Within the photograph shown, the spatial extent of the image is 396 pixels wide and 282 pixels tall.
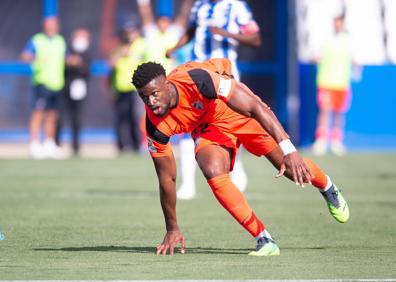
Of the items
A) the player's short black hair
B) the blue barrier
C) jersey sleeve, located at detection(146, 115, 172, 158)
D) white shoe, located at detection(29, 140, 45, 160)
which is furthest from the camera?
the blue barrier

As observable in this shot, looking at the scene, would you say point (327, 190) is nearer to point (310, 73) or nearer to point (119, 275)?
point (119, 275)

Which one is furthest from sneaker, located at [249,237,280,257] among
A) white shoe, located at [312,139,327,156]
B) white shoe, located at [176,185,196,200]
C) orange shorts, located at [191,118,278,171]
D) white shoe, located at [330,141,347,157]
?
white shoe, located at [312,139,327,156]

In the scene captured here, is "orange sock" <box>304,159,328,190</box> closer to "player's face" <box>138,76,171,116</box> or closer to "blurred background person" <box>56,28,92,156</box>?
"player's face" <box>138,76,171,116</box>

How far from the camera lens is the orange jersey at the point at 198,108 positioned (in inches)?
312

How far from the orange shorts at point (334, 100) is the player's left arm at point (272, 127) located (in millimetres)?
14142

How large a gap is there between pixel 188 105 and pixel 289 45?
51.8ft

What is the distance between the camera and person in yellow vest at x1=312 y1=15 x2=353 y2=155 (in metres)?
21.8

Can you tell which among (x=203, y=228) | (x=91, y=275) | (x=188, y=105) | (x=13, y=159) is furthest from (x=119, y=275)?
(x=13, y=159)

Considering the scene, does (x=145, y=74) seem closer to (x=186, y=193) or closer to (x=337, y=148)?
(x=186, y=193)

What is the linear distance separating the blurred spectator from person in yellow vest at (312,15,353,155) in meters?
2.76

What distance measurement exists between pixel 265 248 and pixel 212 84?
1179mm

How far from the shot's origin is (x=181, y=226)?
411 inches

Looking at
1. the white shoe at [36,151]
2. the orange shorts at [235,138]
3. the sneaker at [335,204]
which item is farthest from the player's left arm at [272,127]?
the white shoe at [36,151]

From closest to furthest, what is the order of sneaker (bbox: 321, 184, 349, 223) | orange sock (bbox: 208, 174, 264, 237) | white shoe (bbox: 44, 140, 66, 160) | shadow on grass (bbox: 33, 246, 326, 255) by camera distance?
orange sock (bbox: 208, 174, 264, 237) → shadow on grass (bbox: 33, 246, 326, 255) → sneaker (bbox: 321, 184, 349, 223) → white shoe (bbox: 44, 140, 66, 160)
